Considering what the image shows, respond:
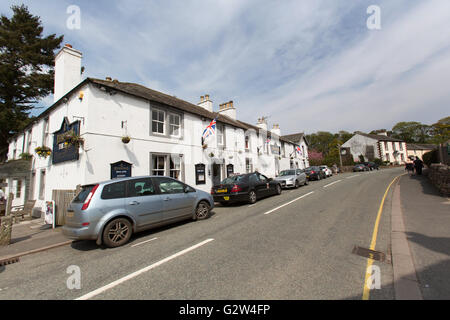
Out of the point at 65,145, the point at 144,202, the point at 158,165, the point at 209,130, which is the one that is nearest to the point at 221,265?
the point at 144,202

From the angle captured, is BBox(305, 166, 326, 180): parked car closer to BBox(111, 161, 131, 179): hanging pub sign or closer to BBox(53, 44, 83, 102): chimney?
BBox(111, 161, 131, 179): hanging pub sign

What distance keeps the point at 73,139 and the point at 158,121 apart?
14.1 feet

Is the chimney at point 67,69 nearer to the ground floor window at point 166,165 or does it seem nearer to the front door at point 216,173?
the ground floor window at point 166,165

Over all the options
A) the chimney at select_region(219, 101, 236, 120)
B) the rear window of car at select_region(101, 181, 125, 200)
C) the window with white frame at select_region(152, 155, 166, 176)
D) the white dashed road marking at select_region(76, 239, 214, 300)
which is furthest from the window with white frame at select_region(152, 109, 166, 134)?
the chimney at select_region(219, 101, 236, 120)

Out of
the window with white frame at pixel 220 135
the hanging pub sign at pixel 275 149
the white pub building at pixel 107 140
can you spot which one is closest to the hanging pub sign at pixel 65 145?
the white pub building at pixel 107 140

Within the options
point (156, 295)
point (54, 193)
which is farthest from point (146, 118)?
point (156, 295)

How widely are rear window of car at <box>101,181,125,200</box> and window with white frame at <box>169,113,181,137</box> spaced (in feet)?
22.4

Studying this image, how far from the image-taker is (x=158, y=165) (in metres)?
11.0

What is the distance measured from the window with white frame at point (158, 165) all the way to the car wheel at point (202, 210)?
14.8 feet

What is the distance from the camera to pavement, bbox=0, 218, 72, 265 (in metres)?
5.25

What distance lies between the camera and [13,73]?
18797 millimetres

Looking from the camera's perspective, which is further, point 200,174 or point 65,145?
point 200,174

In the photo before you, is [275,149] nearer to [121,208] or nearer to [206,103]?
[206,103]
